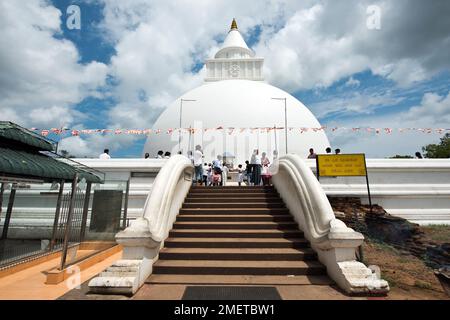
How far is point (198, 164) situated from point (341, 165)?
5.04 metres

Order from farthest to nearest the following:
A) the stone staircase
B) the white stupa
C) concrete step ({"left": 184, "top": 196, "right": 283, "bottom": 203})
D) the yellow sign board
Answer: the white stupa
the yellow sign board
concrete step ({"left": 184, "top": 196, "right": 283, "bottom": 203})
the stone staircase

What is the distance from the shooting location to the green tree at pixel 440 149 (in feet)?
113

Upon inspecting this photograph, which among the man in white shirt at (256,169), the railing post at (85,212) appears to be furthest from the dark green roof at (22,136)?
the man in white shirt at (256,169)

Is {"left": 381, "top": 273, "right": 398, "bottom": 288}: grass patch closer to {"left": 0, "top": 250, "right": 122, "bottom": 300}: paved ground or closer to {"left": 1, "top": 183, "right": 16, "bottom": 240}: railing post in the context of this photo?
{"left": 0, "top": 250, "right": 122, "bottom": 300}: paved ground

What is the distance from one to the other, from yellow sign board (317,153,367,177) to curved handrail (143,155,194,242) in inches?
166

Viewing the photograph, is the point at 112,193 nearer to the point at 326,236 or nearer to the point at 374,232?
the point at 326,236

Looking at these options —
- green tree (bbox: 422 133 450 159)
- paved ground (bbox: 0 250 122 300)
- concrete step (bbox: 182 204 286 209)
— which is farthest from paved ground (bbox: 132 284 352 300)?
green tree (bbox: 422 133 450 159)

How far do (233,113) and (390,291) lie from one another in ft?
53.4

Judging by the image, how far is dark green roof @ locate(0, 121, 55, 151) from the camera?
568 cm

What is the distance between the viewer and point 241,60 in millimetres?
27844

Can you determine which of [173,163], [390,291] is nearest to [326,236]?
[390,291]

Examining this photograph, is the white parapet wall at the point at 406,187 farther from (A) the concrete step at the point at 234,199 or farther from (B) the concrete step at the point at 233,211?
(B) the concrete step at the point at 233,211

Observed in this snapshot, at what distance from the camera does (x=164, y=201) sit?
5199 millimetres

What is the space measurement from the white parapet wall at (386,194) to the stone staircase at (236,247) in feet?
8.21
